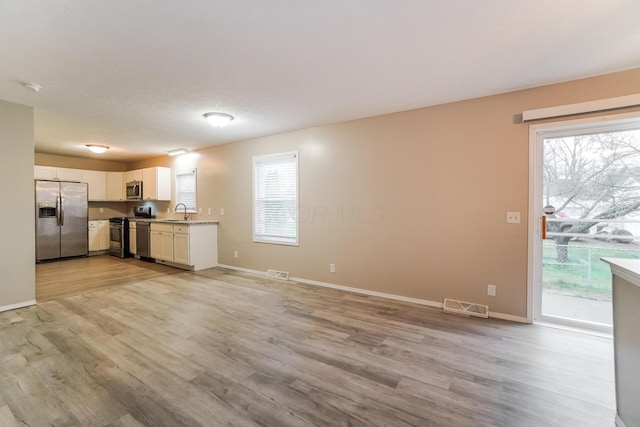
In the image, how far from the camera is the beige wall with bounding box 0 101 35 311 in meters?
3.11

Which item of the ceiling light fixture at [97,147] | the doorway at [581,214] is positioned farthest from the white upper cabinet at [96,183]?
the doorway at [581,214]

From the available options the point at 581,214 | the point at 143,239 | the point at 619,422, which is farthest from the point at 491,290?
the point at 143,239

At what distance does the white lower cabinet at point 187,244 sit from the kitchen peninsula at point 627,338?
547cm

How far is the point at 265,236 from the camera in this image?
16.1 feet

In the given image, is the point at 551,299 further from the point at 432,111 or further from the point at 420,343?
the point at 432,111

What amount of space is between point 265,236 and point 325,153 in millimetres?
1914

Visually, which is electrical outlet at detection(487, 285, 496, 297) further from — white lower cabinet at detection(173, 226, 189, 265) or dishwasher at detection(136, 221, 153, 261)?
dishwasher at detection(136, 221, 153, 261)

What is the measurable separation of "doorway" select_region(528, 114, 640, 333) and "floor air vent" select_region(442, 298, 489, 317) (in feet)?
1.45

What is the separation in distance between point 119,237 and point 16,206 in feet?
12.0

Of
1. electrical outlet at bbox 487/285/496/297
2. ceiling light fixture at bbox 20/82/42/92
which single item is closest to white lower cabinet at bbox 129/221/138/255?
ceiling light fixture at bbox 20/82/42/92

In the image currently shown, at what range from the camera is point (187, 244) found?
5059mm

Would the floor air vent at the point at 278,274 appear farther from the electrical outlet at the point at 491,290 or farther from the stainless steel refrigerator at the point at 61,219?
the stainless steel refrigerator at the point at 61,219

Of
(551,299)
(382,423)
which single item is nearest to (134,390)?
(382,423)

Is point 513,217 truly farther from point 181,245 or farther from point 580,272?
point 181,245
